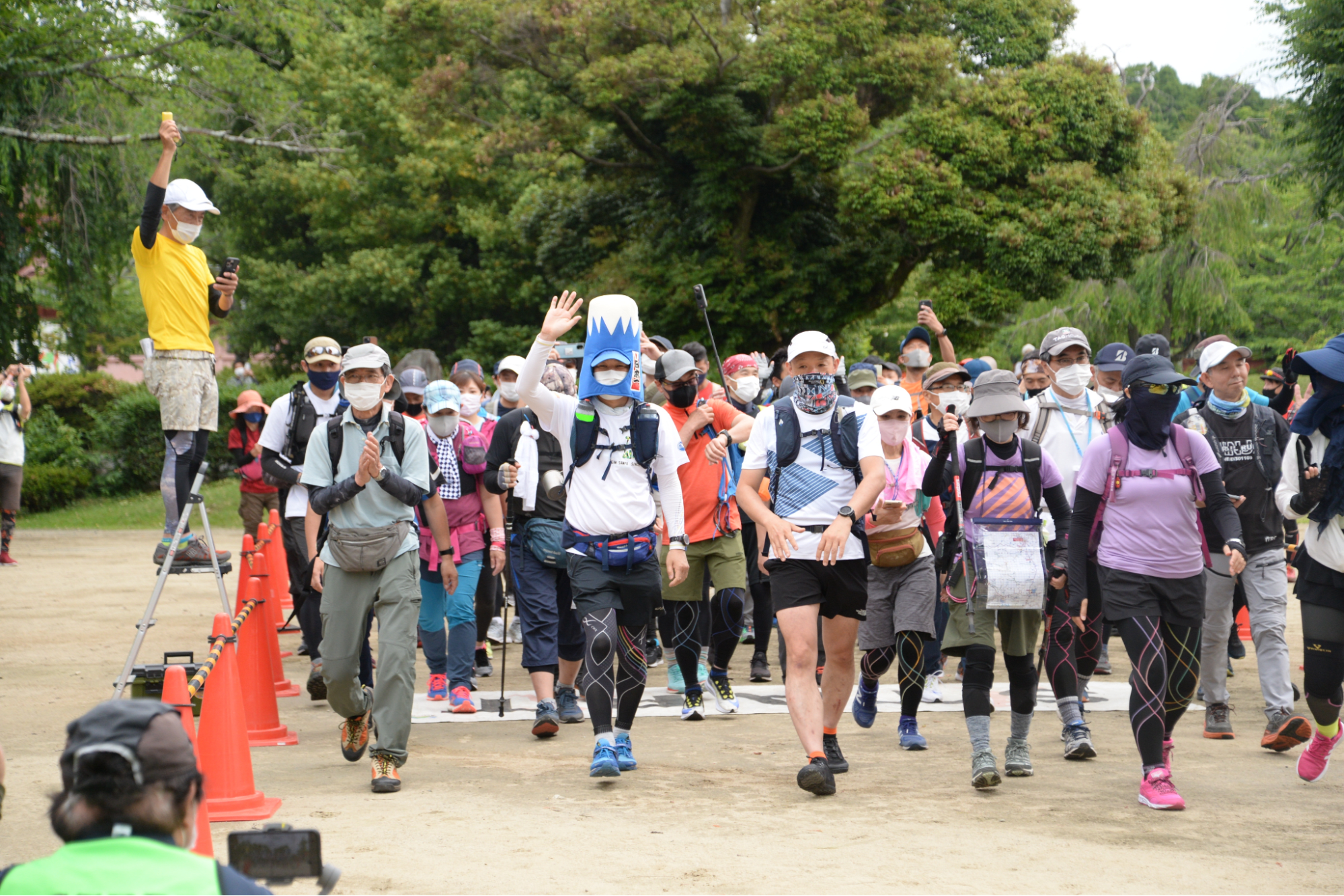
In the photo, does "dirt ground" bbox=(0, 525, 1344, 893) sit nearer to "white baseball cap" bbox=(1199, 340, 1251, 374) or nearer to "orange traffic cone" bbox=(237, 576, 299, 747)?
"orange traffic cone" bbox=(237, 576, 299, 747)

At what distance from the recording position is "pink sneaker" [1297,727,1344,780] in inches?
262

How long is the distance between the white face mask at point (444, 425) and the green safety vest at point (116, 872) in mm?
6404

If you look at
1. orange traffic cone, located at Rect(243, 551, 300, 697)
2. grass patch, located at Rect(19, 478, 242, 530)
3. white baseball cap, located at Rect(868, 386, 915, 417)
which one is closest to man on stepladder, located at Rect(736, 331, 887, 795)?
white baseball cap, located at Rect(868, 386, 915, 417)

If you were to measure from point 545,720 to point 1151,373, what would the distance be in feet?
13.2

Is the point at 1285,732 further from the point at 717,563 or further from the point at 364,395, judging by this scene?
the point at 364,395

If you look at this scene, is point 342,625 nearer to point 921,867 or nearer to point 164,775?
point 921,867

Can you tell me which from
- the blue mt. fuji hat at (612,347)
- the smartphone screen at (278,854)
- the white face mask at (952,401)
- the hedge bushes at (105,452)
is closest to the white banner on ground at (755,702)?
the white face mask at (952,401)

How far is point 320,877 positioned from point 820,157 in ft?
68.4

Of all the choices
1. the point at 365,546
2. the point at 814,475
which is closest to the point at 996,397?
the point at 814,475

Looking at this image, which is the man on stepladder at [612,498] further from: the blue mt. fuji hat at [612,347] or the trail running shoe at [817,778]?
the trail running shoe at [817,778]

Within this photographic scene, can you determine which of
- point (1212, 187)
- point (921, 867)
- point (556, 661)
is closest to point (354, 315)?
point (1212, 187)

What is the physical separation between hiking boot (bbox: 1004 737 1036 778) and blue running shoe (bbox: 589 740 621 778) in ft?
6.89

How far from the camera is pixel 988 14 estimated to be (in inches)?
981

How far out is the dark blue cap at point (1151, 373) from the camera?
6.37 meters
